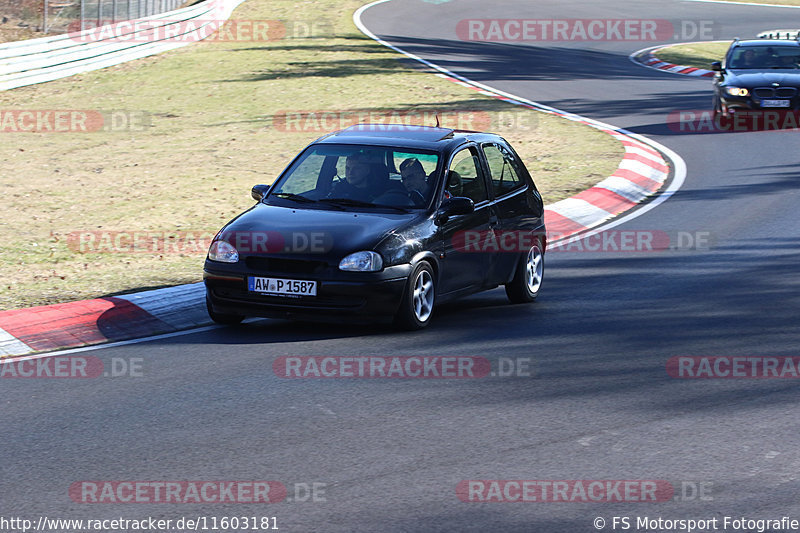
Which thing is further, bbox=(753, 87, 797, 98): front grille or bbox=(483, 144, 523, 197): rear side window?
bbox=(753, 87, 797, 98): front grille

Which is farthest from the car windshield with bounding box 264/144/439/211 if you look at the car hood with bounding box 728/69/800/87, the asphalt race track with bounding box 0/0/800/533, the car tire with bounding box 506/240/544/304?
the car hood with bounding box 728/69/800/87

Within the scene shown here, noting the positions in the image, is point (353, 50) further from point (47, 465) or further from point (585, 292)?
point (47, 465)

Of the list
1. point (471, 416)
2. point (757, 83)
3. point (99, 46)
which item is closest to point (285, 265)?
point (471, 416)

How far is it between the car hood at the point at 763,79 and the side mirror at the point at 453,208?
14.6 metres

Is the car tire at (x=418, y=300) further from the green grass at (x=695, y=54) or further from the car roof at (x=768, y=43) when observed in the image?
the green grass at (x=695, y=54)

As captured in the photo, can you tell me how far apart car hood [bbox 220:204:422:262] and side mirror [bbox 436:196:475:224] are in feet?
0.71

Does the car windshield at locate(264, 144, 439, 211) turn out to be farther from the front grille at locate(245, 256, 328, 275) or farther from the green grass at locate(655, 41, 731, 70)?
the green grass at locate(655, 41, 731, 70)

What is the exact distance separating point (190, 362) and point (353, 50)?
86.9 ft

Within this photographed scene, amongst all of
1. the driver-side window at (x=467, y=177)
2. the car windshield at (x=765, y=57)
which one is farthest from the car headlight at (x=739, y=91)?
the driver-side window at (x=467, y=177)

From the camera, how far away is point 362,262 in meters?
9.13

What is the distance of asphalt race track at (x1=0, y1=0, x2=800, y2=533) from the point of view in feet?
18.6

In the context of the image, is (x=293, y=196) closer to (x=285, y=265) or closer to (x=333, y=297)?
(x=285, y=265)

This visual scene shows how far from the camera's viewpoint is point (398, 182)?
33.0 ft

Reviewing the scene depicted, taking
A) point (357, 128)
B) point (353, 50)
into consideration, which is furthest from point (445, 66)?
point (357, 128)
